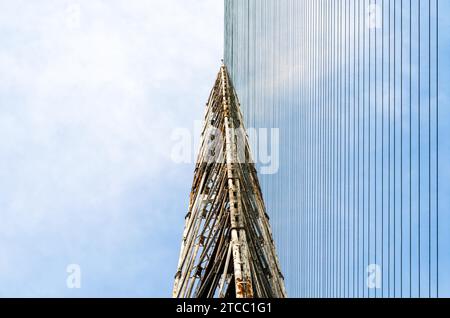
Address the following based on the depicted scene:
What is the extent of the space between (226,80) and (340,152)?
7065 mm

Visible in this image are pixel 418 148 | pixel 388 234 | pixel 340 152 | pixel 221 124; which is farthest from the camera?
pixel 221 124

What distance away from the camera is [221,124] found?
3106 centimetres

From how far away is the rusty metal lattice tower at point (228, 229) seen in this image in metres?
23.3

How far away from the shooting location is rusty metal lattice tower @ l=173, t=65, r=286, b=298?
2331cm

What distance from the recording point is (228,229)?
2530cm

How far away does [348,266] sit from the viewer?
26.3 metres

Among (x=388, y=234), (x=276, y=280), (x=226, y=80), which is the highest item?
(x=226, y=80)
